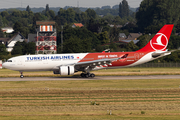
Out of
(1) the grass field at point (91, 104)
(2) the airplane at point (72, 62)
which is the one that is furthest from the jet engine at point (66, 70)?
(1) the grass field at point (91, 104)

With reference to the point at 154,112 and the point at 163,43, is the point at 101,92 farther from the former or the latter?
the point at 163,43

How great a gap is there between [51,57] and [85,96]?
18.8 meters

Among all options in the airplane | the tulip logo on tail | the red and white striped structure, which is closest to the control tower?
the red and white striped structure

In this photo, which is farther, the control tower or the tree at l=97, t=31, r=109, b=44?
the tree at l=97, t=31, r=109, b=44

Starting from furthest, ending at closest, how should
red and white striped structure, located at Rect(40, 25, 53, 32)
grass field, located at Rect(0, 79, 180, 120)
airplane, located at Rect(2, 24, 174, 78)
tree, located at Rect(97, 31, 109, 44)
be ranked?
tree, located at Rect(97, 31, 109, 44) → red and white striped structure, located at Rect(40, 25, 53, 32) → airplane, located at Rect(2, 24, 174, 78) → grass field, located at Rect(0, 79, 180, 120)

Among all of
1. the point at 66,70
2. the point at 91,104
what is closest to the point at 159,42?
the point at 66,70

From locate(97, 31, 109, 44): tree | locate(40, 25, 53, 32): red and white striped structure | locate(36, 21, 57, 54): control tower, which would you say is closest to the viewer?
locate(36, 21, 57, 54): control tower

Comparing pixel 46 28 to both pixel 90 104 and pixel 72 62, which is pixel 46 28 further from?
pixel 90 104

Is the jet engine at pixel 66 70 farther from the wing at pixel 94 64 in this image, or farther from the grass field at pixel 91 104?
the grass field at pixel 91 104

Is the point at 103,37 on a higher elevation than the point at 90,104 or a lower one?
higher

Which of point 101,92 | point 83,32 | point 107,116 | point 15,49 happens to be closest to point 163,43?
point 101,92

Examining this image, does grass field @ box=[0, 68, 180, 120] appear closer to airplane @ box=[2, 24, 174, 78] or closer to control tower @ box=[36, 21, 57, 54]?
airplane @ box=[2, 24, 174, 78]

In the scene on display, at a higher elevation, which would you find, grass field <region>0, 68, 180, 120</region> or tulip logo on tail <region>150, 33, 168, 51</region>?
tulip logo on tail <region>150, 33, 168, 51</region>

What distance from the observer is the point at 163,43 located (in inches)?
1950
